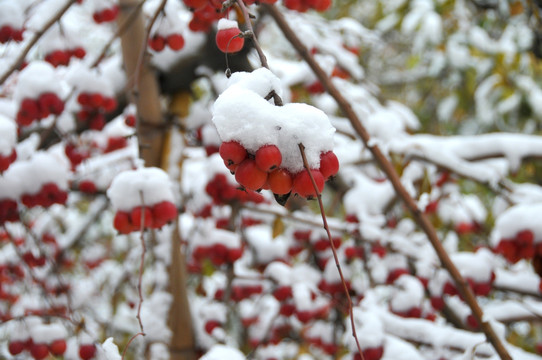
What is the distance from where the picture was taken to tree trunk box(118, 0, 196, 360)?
72.5 inches

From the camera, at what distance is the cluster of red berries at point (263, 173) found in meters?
0.65

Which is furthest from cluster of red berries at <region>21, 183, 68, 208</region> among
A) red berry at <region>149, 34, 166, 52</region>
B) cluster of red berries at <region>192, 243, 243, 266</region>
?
cluster of red berries at <region>192, 243, 243, 266</region>

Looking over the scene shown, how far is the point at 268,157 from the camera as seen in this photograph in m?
0.64

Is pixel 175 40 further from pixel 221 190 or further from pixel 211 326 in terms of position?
pixel 211 326

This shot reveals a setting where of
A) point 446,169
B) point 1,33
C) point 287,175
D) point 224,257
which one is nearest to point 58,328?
point 224,257

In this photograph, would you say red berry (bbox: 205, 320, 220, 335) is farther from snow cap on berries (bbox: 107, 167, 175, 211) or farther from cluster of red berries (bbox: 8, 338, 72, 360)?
snow cap on berries (bbox: 107, 167, 175, 211)

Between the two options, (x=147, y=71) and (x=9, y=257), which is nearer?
(x=147, y=71)

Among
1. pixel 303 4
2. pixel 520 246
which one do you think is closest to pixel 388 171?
pixel 303 4

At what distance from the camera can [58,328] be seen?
1.60m

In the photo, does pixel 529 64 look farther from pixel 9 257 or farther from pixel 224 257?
pixel 9 257

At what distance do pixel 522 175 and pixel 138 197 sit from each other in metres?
3.30

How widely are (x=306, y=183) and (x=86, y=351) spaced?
3.60 feet

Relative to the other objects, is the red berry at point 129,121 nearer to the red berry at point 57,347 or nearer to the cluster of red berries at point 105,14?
the cluster of red berries at point 105,14

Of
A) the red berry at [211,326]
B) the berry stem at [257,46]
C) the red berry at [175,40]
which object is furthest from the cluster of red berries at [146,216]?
the red berry at [211,326]
